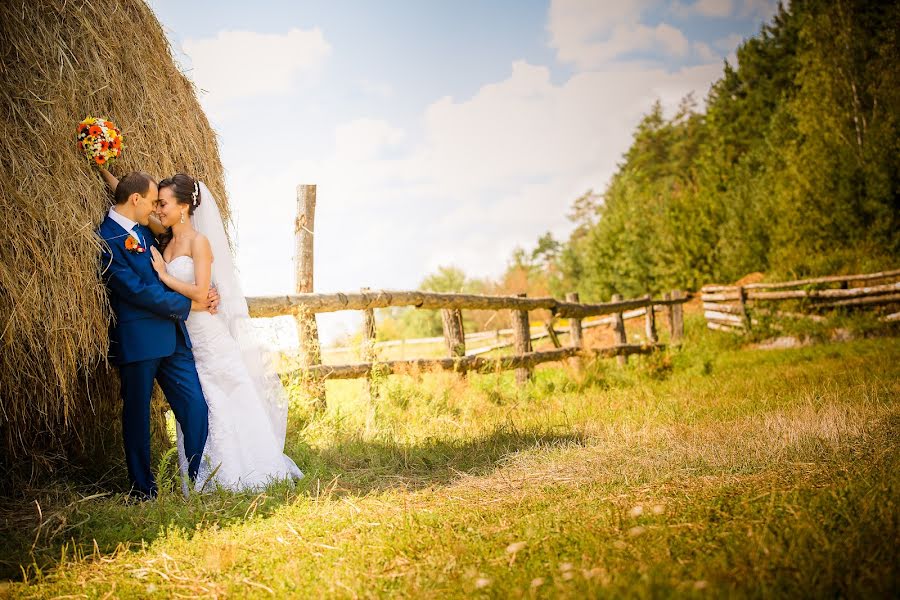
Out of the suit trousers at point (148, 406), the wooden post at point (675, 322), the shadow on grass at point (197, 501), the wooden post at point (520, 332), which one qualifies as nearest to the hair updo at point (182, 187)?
the suit trousers at point (148, 406)

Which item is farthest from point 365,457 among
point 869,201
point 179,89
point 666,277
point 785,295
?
point 666,277

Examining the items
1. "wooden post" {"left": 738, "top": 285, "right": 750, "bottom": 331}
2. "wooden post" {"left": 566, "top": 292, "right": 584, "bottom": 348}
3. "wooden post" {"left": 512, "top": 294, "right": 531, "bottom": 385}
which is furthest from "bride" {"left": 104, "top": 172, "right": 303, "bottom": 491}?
"wooden post" {"left": 738, "top": 285, "right": 750, "bottom": 331}

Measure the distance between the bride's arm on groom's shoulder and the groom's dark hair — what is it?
38cm

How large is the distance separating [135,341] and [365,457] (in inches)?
75.2

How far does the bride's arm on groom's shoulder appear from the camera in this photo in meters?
4.22

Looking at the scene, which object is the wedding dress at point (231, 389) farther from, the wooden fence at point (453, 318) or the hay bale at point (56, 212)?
the wooden fence at point (453, 318)

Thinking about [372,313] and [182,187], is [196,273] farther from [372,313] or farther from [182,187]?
[372,313]

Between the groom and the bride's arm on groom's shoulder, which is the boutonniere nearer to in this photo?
the groom

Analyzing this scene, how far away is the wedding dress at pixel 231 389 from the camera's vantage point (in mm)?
4270

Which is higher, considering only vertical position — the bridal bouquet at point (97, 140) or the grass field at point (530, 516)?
the bridal bouquet at point (97, 140)

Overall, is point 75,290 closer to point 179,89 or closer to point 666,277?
point 179,89

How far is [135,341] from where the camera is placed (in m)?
4.04

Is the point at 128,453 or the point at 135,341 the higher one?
the point at 135,341

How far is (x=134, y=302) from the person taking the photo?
13.2 ft
